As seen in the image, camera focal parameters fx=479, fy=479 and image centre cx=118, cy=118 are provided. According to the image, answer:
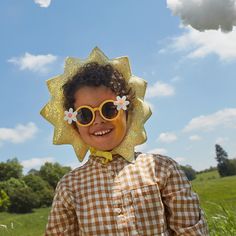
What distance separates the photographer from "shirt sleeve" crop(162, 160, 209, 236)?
2.89 meters

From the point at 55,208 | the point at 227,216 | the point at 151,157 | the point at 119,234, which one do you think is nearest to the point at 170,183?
the point at 151,157

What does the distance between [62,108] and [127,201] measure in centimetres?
85

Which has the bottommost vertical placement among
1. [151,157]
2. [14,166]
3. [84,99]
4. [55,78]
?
[151,157]

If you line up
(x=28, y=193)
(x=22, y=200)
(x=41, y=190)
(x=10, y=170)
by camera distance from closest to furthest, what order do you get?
(x=22, y=200)
(x=28, y=193)
(x=41, y=190)
(x=10, y=170)

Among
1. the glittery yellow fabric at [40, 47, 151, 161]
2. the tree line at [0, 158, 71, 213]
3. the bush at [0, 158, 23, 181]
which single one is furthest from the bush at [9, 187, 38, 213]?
the glittery yellow fabric at [40, 47, 151, 161]

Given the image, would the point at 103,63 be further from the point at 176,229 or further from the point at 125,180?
the point at 176,229

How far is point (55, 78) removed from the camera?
3.41m

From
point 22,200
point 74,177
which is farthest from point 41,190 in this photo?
point 74,177

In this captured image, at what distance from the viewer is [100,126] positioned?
3.02 meters

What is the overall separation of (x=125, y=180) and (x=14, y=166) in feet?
246

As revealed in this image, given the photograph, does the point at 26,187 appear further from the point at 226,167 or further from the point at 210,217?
the point at 210,217

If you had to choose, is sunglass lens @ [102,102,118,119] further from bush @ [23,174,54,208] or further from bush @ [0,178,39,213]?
bush @ [23,174,54,208]

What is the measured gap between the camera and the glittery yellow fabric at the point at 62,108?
3.19m

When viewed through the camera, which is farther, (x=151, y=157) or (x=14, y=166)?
(x=14, y=166)
